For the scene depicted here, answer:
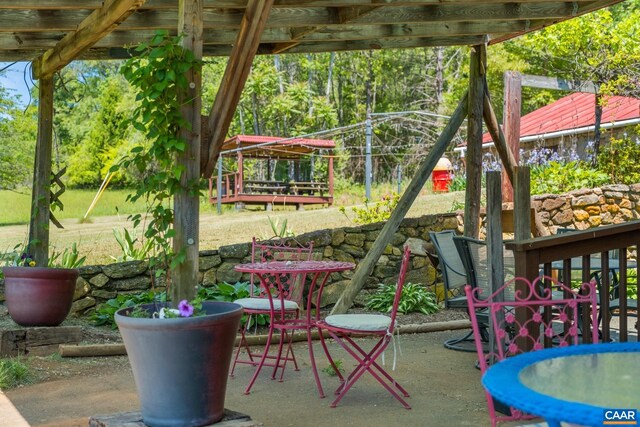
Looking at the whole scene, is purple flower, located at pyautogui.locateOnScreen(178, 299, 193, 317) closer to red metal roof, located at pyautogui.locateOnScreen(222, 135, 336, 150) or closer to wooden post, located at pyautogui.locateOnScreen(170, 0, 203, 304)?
wooden post, located at pyautogui.locateOnScreen(170, 0, 203, 304)

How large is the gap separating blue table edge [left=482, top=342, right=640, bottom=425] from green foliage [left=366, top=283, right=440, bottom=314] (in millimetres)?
5633

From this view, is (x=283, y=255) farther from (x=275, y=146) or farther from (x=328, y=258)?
A: (x=275, y=146)

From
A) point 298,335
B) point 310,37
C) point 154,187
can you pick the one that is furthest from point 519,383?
point 310,37

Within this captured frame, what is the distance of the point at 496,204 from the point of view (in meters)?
4.92

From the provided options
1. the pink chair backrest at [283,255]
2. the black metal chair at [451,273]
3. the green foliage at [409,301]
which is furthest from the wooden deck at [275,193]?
the black metal chair at [451,273]

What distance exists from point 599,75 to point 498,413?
9189 mm

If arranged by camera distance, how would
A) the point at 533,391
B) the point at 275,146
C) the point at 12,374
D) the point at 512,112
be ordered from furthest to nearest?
1. the point at 275,146
2. the point at 512,112
3. the point at 12,374
4. the point at 533,391

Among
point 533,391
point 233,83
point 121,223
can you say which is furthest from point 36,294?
point 121,223

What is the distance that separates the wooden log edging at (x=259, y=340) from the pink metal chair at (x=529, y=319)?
151 cm

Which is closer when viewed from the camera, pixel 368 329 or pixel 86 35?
pixel 368 329

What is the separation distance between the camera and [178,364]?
3334 mm

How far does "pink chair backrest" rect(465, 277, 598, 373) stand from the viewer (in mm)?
2854

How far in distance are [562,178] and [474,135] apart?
3534 mm

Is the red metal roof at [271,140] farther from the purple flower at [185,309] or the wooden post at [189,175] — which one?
the purple flower at [185,309]
